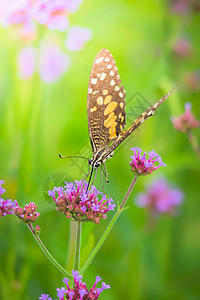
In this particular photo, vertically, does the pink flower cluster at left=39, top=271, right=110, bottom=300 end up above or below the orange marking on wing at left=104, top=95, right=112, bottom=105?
below

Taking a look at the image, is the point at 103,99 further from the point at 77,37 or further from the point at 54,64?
the point at 54,64

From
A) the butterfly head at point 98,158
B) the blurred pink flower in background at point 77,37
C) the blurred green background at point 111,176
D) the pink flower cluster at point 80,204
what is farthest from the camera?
the blurred pink flower in background at point 77,37

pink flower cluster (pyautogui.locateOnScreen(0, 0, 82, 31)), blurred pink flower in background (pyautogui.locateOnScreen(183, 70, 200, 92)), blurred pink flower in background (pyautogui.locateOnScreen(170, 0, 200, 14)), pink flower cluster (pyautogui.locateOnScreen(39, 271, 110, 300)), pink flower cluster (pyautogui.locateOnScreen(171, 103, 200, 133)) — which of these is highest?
blurred pink flower in background (pyautogui.locateOnScreen(170, 0, 200, 14))

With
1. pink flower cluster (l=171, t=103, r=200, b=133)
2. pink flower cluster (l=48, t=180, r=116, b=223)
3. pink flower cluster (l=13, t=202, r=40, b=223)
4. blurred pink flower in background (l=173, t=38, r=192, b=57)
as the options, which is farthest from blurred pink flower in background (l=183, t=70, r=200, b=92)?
pink flower cluster (l=13, t=202, r=40, b=223)

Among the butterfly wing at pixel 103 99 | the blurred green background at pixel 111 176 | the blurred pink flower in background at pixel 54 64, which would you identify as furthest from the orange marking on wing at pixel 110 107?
the blurred pink flower in background at pixel 54 64

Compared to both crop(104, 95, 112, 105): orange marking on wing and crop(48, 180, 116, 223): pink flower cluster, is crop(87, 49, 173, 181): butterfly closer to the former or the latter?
crop(104, 95, 112, 105): orange marking on wing

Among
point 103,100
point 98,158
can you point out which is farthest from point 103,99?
point 98,158

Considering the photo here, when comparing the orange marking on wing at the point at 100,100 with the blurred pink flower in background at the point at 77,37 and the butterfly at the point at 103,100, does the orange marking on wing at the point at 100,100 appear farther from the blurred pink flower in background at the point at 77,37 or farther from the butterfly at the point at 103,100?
the blurred pink flower in background at the point at 77,37
